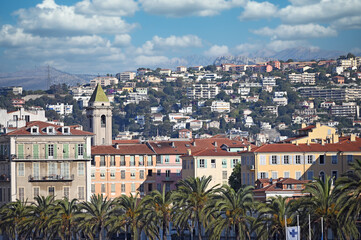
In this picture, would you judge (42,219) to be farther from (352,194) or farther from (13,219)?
(352,194)

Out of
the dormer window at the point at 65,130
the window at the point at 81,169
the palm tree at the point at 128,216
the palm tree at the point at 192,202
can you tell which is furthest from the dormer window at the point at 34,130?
the palm tree at the point at 192,202

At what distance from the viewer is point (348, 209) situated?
7612cm

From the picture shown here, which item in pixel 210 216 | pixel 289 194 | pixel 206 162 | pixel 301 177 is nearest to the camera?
pixel 210 216

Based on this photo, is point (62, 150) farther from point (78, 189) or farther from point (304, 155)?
point (304, 155)

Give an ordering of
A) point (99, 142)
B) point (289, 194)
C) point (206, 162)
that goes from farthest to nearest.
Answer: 1. point (99, 142)
2. point (206, 162)
3. point (289, 194)

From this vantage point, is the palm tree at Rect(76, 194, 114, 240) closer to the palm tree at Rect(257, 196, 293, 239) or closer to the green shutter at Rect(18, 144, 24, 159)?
the palm tree at Rect(257, 196, 293, 239)

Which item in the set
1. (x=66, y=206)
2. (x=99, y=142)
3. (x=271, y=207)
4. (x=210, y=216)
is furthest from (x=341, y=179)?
(x=99, y=142)

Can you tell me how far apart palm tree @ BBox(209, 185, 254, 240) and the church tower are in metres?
84.8

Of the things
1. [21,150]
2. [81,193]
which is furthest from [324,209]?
[21,150]

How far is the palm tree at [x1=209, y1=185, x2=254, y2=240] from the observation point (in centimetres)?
8825

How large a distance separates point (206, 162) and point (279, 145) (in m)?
18.0

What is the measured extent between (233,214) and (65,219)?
14.7 meters

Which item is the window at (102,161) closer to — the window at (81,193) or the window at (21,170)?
the window at (81,193)

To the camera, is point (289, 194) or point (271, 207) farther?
point (289, 194)
